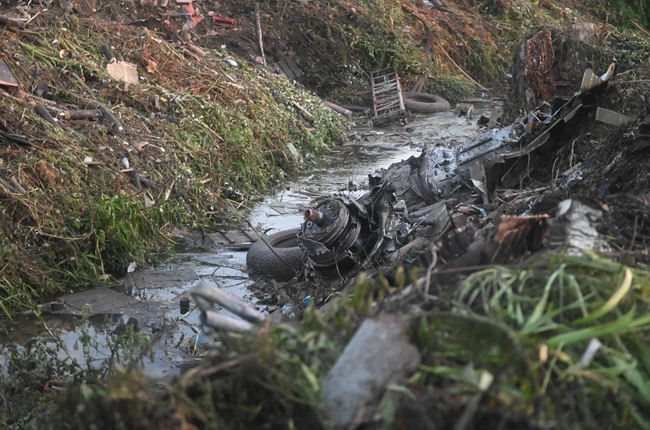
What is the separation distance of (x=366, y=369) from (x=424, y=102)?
50.5 ft

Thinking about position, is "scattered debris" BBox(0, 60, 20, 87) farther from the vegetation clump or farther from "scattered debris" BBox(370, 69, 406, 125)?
"scattered debris" BBox(370, 69, 406, 125)

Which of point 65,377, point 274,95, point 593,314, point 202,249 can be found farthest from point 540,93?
point 593,314

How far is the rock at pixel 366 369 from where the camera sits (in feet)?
7.72

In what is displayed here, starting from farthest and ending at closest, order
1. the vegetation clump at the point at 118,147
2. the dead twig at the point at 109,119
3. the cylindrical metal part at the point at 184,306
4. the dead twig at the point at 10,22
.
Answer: the dead twig at the point at 10,22
the dead twig at the point at 109,119
the vegetation clump at the point at 118,147
the cylindrical metal part at the point at 184,306

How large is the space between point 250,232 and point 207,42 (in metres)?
7.58

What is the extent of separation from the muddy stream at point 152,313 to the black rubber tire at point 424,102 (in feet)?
18.4

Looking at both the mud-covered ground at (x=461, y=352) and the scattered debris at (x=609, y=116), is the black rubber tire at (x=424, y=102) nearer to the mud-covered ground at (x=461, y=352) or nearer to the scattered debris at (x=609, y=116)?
the scattered debris at (x=609, y=116)

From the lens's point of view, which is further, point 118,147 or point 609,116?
point 118,147

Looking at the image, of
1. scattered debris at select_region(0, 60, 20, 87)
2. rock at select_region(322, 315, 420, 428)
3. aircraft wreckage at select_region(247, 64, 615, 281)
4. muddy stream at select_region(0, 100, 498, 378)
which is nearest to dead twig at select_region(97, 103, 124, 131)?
scattered debris at select_region(0, 60, 20, 87)

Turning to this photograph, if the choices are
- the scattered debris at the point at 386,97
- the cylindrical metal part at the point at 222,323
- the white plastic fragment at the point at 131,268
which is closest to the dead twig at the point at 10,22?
the white plastic fragment at the point at 131,268

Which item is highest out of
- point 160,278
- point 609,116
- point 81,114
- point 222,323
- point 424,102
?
point 222,323

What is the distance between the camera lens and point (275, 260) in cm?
765

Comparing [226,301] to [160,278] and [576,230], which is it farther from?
[160,278]

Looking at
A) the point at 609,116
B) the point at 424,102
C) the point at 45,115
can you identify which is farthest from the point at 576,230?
the point at 424,102
